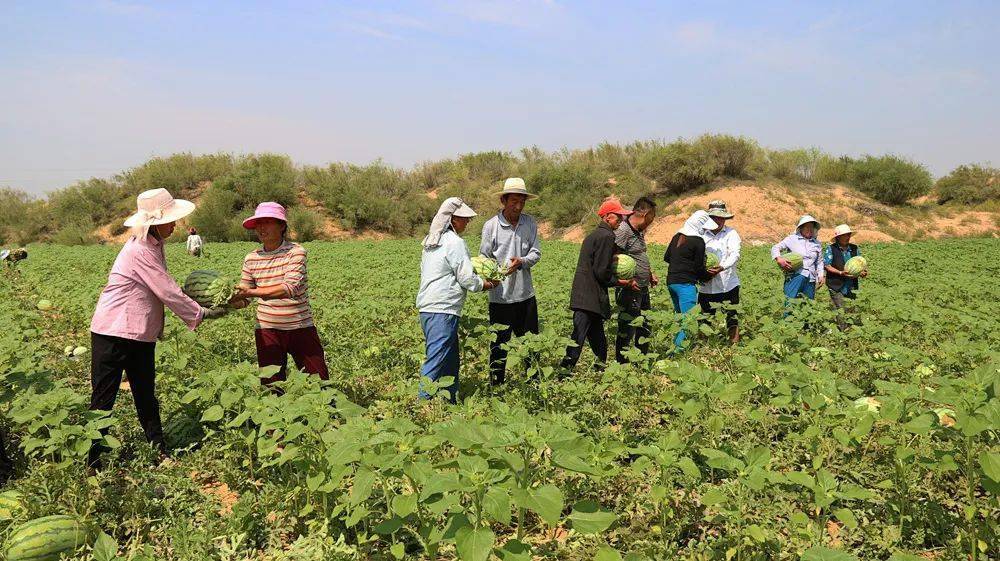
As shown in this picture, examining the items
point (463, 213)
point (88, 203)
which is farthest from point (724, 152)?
point (88, 203)

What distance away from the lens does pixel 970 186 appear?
33.6 metres

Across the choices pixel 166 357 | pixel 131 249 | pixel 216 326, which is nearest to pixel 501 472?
pixel 131 249

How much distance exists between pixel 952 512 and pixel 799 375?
1088 millimetres

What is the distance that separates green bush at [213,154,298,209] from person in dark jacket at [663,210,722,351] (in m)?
34.1

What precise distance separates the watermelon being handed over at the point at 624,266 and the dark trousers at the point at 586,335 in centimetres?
51

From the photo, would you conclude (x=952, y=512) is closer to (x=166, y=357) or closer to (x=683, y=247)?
(x=683, y=247)

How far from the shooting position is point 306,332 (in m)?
4.54

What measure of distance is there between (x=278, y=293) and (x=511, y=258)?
206 centimetres

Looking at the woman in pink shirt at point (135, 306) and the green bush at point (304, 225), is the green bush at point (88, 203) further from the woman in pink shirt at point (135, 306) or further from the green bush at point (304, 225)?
the woman in pink shirt at point (135, 306)

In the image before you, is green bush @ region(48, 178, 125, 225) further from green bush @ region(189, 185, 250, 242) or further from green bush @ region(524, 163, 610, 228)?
green bush @ region(524, 163, 610, 228)

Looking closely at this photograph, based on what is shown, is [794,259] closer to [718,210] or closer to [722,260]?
[722,260]

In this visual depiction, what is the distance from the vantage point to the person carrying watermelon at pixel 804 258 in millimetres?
6930

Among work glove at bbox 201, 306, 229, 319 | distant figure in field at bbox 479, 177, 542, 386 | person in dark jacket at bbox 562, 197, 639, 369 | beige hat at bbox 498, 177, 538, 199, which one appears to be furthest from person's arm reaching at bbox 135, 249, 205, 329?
person in dark jacket at bbox 562, 197, 639, 369

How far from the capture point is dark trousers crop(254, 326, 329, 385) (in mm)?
4461
